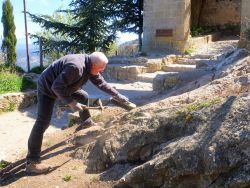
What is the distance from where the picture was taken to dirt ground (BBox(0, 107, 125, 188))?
14.3ft

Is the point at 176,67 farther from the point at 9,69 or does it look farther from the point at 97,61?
the point at 97,61

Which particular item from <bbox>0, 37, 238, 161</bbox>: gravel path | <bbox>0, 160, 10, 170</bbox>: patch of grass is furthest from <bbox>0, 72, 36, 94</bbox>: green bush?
<bbox>0, 160, 10, 170</bbox>: patch of grass

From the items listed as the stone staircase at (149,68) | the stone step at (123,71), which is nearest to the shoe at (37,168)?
the stone staircase at (149,68)

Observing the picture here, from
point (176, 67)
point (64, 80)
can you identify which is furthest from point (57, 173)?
point (176, 67)

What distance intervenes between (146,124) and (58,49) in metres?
13.3

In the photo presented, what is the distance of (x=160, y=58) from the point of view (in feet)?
41.6

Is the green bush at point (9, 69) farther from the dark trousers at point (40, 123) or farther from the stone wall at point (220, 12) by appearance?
the dark trousers at point (40, 123)

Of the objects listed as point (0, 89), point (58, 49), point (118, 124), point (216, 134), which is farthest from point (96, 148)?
point (58, 49)

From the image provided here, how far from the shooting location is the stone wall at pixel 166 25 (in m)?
13.7

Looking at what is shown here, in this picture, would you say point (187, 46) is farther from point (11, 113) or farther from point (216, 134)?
point (216, 134)

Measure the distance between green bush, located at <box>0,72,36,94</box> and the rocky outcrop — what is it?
724cm

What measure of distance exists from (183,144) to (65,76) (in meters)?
1.79

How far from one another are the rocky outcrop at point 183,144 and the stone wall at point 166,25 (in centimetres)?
880

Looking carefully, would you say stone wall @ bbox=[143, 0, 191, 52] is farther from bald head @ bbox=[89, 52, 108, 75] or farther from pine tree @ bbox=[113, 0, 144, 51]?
bald head @ bbox=[89, 52, 108, 75]
